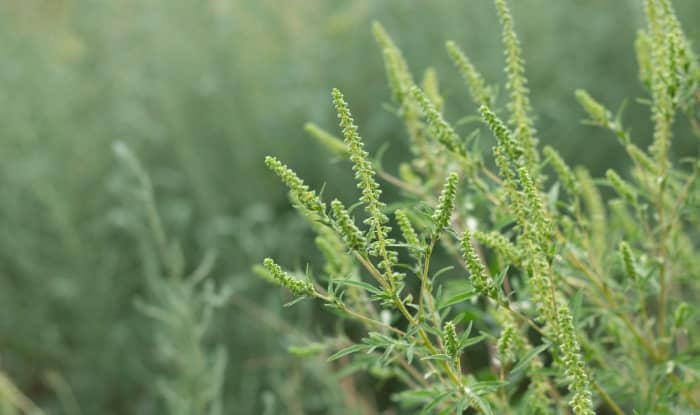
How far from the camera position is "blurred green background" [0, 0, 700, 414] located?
343 cm

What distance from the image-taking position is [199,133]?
395 cm

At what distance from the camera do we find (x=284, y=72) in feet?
13.5

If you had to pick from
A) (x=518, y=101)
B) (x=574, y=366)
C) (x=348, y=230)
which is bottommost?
(x=574, y=366)

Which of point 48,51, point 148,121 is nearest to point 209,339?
point 148,121

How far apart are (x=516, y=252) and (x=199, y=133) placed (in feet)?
10.0

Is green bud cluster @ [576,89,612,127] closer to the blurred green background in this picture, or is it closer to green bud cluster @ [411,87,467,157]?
green bud cluster @ [411,87,467,157]

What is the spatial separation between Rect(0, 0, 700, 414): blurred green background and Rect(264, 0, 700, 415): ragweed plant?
1781mm

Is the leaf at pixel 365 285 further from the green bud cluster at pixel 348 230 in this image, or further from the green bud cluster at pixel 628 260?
the green bud cluster at pixel 628 260

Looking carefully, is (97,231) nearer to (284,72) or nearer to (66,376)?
(66,376)

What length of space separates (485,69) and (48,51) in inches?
98.1

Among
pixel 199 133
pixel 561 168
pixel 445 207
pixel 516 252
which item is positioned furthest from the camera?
pixel 199 133

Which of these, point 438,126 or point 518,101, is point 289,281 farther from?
point 518,101

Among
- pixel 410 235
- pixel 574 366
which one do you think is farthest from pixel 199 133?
pixel 574 366

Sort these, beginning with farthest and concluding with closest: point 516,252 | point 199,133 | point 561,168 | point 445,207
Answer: point 199,133 → point 561,168 → point 516,252 → point 445,207
